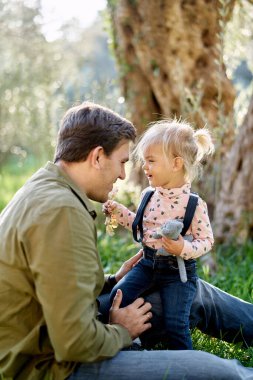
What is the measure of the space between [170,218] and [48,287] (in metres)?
1.10

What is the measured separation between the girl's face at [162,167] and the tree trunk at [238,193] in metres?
3.18

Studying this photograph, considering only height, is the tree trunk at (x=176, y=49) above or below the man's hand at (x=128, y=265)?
above

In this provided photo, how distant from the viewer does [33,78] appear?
36.3 ft

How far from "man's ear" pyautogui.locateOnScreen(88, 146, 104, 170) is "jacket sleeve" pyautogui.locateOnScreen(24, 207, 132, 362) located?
1.15 feet

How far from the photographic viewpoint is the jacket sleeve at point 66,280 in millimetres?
2510

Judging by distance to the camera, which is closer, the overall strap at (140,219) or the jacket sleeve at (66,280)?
the jacket sleeve at (66,280)

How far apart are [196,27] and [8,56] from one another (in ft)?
19.1

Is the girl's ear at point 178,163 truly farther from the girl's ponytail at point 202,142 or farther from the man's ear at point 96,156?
the man's ear at point 96,156

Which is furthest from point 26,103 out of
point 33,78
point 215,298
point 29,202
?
point 29,202

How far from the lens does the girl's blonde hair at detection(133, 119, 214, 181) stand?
11.2 ft

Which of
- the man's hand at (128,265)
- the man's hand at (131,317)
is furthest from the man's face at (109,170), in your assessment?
the man's hand at (128,265)

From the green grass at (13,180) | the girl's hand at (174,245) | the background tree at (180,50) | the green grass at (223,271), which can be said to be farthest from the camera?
the green grass at (13,180)

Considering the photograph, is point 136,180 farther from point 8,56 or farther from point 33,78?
point 8,56

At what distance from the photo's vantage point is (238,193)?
6.65 meters
